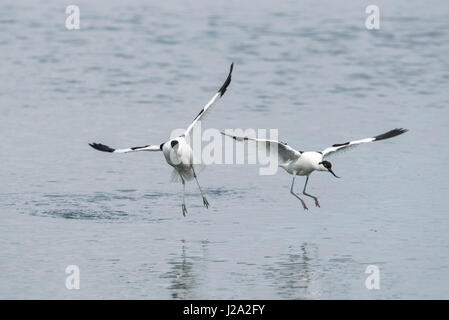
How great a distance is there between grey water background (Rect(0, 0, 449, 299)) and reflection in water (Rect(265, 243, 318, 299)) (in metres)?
0.04

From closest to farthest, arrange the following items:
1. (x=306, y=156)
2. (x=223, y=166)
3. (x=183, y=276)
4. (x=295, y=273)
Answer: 1. (x=183, y=276)
2. (x=295, y=273)
3. (x=306, y=156)
4. (x=223, y=166)

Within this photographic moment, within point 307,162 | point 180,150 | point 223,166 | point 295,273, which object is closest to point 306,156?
point 307,162

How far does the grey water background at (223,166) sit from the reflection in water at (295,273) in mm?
A: 40

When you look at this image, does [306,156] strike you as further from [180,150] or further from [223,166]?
[223,166]

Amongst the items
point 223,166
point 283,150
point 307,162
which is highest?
point 283,150

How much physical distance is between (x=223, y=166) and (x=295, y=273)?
613cm

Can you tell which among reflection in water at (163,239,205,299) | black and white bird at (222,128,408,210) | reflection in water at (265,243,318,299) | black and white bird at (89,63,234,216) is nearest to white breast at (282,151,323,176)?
black and white bird at (222,128,408,210)

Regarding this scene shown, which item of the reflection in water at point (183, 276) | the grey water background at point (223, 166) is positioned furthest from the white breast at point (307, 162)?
the reflection in water at point (183, 276)

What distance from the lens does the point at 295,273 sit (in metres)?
14.0

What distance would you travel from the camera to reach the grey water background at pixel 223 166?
556 inches

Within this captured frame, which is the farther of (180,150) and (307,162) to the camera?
(307,162)

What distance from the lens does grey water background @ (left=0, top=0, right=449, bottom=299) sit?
14133 mm
